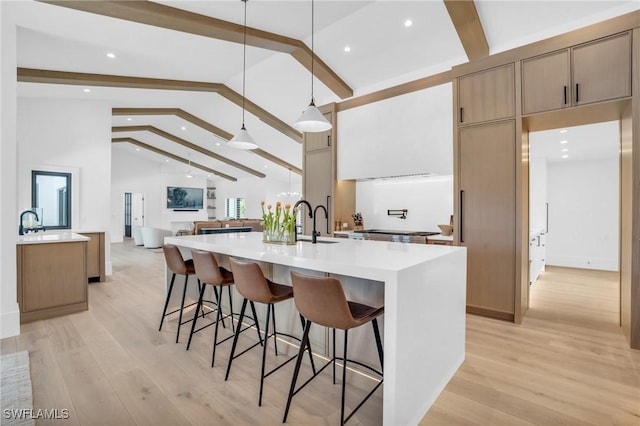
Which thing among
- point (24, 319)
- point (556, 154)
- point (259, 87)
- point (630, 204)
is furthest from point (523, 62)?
point (24, 319)

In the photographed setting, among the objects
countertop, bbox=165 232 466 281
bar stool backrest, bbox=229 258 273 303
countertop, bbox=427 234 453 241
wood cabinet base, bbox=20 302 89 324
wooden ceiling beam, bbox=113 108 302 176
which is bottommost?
wood cabinet base, bbox=20 302 89 324

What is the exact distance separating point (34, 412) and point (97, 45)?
4026mm

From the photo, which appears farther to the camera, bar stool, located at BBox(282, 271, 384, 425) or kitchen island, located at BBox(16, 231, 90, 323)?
kitchen island, located at BBox(16, 231, 90, 323)

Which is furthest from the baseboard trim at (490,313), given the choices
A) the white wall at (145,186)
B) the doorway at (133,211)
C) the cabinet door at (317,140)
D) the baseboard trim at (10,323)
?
the doorway at (133,211)

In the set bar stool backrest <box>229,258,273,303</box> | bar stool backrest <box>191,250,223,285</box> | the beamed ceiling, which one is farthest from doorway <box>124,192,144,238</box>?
bar stool backrest <box>229,258,273,303</box>

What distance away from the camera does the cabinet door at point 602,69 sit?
2.64 m

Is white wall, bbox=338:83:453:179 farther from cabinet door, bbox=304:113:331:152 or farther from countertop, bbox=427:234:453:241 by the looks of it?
countertop, bbox=427:234:453:241

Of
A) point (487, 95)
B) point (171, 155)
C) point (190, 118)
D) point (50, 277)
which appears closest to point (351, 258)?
point (487, 95)

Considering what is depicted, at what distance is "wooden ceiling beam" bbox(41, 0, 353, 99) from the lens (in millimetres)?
3033

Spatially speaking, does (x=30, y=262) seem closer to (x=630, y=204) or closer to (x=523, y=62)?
(x=523, y=62)

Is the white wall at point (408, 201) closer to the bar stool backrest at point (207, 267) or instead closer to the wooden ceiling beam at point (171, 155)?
the bar stool backrest at point (207, 267)

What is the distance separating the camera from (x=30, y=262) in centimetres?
340

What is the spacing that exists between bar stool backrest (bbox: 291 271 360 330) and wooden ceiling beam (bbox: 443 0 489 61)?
3.03 metres

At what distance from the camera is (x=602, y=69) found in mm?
2740
